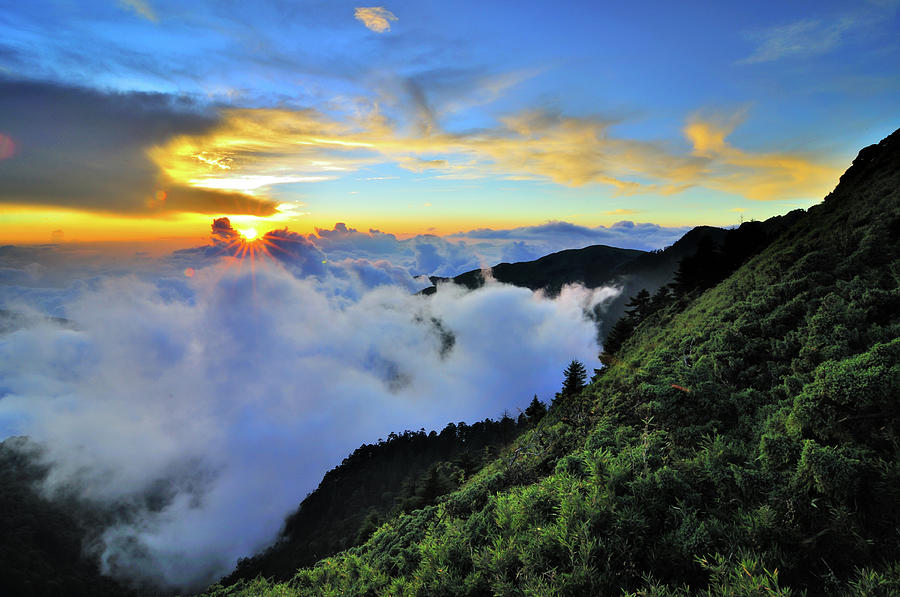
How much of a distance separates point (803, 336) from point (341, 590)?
15695 millimetres

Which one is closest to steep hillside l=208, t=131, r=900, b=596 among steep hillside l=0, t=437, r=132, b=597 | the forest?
the forest

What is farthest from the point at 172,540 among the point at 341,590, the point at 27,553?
the point at 341,590

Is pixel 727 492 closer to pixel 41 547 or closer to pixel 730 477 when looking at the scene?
pixel 730 477

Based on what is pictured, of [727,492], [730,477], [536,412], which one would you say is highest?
[730,477]

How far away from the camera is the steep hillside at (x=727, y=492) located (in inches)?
184

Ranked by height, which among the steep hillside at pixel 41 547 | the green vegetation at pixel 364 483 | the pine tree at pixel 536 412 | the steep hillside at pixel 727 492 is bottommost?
the steep hillside at pixel 41 547

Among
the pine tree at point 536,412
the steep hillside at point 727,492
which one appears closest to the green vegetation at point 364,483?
the pine tree at point 536,412

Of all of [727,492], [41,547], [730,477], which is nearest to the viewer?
[727,492]

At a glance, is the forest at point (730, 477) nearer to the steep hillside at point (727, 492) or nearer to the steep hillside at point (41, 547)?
the steep hillside at point (727, 492)

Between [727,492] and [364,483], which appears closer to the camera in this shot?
[727,492]

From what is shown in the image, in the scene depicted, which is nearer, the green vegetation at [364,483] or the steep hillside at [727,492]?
the steep hillside at [727,492]

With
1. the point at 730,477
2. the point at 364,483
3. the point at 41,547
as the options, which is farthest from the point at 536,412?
the point at 41,547

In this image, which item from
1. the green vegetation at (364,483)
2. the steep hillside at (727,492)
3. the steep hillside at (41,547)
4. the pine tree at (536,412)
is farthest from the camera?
the steep hillside at (41,547)

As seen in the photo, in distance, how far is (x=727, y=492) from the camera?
5.93 m
